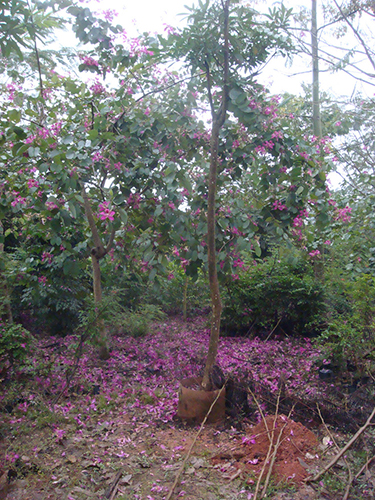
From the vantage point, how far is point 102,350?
4.43 meters

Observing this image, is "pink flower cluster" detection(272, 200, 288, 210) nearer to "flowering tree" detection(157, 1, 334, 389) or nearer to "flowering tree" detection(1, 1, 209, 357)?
"flowering tree" detection(157, 1, 334, 389)

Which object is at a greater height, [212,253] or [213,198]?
[213,198]

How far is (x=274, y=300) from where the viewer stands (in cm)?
555

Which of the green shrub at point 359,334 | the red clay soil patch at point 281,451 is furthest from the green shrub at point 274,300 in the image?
the red clay soil patch at point 281,451

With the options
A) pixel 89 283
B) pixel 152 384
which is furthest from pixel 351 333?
pixel 89 283

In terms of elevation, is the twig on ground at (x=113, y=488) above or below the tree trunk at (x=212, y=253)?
below

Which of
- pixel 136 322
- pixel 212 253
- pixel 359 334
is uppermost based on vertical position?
pixel 212 253

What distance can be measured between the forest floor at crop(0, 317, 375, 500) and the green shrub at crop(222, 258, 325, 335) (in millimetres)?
1259

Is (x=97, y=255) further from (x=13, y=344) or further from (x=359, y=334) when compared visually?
(x=359, y=334)

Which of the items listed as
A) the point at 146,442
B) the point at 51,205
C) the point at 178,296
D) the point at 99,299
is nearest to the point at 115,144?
the point at 51,205

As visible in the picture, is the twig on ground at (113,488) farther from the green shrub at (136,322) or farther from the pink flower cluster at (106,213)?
the green shrub at (136,322)

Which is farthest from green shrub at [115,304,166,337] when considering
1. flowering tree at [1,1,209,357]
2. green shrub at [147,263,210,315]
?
flowering tree at [1,1,209,357]

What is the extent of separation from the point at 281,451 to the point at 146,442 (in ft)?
2.99

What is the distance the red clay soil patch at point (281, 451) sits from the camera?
2.31 meters
